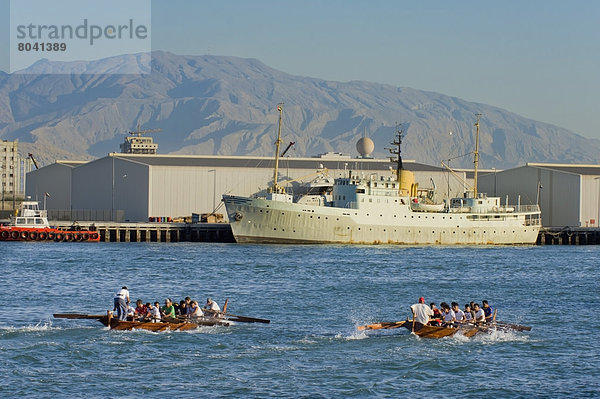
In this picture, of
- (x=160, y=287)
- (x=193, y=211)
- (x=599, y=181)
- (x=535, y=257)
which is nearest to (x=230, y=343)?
(x=160, y=287)

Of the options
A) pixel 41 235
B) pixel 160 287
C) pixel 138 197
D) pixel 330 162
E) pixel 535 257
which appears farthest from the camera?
pixel 330 162

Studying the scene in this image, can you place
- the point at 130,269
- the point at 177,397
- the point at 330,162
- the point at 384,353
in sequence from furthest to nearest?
the point at 330,162 → the point at 130,269 → the point at 384,353 → the point at 177,397

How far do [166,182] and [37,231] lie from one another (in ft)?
56.0

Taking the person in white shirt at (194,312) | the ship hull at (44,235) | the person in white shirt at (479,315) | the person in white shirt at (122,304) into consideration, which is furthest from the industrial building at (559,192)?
the person in white shirt at (122,304)

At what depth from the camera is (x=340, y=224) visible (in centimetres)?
10081

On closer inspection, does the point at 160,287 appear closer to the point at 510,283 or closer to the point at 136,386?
the point at 510,283

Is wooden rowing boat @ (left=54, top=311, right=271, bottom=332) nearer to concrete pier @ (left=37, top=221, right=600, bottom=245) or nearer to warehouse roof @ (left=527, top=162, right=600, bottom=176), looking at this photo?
concrete pier @ (left=37, top=221, right=600, bottom=245)

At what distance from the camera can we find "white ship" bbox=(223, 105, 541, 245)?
99.9 m

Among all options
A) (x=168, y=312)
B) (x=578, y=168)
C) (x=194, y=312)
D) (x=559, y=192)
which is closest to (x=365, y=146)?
(x=578, y=168)

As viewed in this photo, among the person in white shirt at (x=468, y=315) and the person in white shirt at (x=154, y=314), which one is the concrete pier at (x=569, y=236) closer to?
the person in white shirt at (x=468, y=315)

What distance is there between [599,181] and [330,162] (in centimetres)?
3043

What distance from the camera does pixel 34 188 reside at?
12862cm

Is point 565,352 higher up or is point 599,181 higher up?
point 599,181

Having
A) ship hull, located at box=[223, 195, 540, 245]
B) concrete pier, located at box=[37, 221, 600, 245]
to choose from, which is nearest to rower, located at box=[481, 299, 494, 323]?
ship hull, located at box=[223, 195, 540, 245]
